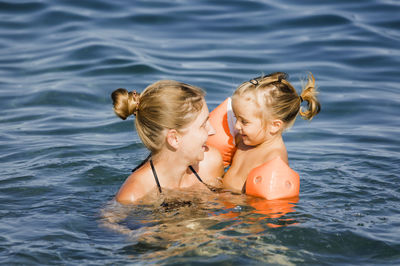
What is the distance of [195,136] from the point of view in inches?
186

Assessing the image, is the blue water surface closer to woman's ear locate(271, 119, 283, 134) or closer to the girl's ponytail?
woman's ear locate(271, 119, 283, 134)

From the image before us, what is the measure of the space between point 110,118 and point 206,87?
5.97 feet

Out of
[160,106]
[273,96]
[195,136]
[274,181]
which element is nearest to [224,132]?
[273,96]

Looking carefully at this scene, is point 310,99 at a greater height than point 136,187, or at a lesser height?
greater

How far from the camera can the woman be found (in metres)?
4.57

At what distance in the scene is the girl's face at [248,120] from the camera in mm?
5031

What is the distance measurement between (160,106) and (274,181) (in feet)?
3.75

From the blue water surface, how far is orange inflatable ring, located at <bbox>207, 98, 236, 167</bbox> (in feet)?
2.23

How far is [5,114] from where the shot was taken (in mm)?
8148

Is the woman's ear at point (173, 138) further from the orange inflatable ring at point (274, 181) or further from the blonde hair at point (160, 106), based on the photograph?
the orange inflatable ring at point (274, 181)

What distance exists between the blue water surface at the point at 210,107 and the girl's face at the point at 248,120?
595 mm

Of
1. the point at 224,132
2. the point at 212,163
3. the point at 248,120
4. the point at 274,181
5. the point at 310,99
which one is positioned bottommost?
the point at 274,181

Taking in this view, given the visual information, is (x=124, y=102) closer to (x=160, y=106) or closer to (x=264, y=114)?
(x=160, y=106)

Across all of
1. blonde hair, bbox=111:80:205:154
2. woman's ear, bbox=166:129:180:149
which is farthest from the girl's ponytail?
woman's ear, bbox=166:129:180:149
